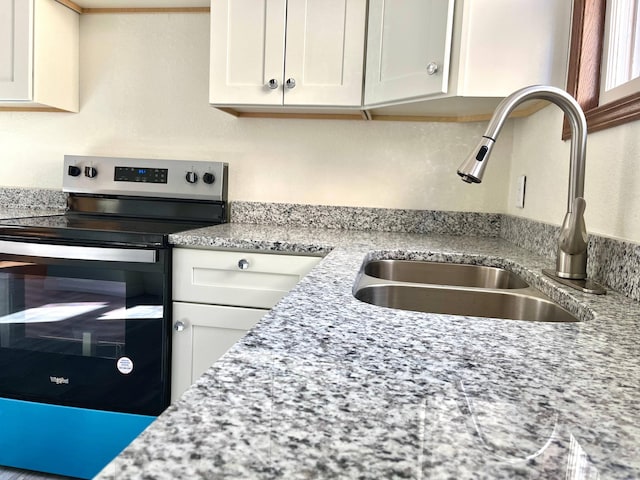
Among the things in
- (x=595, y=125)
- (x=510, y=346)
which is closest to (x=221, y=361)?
(x=510, y=346)

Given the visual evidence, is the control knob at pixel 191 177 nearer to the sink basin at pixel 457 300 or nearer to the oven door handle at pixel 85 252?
A: the oven door handle at pixel 85 252

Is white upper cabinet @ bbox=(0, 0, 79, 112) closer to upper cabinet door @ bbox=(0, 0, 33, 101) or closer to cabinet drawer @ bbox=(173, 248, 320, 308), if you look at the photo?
upper cabinet door @ bbox=(0, 0, 33, 101)

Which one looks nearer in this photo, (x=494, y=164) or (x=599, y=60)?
(x=599, y=60)

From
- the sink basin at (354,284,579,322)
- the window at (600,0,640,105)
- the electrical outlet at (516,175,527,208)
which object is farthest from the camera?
the electrical outlet at (516,175,527,208)

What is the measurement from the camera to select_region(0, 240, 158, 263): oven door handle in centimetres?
161

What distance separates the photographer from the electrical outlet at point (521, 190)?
1.82m

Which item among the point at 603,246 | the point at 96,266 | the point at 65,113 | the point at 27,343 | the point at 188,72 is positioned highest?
the point at 188,72

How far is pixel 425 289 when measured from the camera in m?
1.17

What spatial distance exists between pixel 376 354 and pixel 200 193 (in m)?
1.73

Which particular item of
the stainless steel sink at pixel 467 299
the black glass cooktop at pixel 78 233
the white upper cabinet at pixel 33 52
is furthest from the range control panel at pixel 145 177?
the stainless steel sink at pixel 467 299

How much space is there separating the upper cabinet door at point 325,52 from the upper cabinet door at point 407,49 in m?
0.05

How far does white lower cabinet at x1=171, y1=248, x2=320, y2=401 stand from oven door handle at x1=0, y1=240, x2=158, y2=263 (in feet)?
0.36

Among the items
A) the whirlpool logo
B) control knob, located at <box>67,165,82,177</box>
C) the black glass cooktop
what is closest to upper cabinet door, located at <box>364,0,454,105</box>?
the black glass cooktop

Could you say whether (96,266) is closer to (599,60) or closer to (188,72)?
(188,72)
